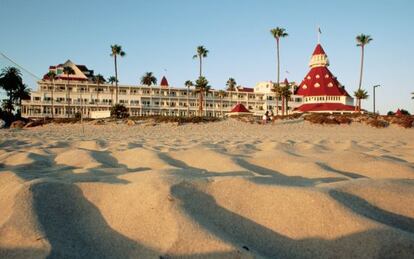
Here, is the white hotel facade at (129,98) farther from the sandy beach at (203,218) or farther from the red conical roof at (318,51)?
the sandy beach at (203,218)

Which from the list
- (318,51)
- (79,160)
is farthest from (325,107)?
(79,160)

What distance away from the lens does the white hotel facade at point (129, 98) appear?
58.4 meters

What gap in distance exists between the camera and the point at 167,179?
2.29 meters

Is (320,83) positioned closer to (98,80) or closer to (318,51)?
(318,51)

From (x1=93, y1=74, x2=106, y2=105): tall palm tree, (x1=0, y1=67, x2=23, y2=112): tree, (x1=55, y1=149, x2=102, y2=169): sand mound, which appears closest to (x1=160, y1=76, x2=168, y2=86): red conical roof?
(x1=93, y1=74, x2=106, y2=105): tall palm tree

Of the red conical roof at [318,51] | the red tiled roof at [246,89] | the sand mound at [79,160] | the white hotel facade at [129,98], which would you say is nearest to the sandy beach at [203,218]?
the sand mound at [79,160]

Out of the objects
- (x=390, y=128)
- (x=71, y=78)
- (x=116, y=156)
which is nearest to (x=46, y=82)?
(x=71, y=78)

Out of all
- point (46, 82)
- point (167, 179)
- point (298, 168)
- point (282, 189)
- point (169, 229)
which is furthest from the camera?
point (46, 82)

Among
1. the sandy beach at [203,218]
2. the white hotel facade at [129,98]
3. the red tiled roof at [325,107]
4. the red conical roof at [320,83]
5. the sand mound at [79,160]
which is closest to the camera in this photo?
the sandy beach at [203,218]

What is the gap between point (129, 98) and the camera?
62.5m

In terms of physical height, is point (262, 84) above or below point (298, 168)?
above

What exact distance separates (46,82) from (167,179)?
216ft

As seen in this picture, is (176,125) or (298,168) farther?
(176,125)

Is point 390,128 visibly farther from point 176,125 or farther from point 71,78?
point 71,78
